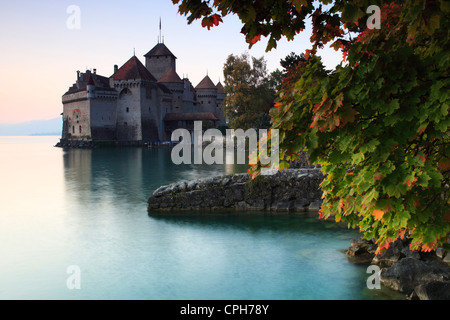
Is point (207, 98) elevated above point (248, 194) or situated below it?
above

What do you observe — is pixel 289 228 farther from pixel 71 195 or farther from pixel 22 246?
pixel 71 195

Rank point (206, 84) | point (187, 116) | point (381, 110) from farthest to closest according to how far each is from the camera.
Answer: point (206, 84)
point (187, 116)
point (381, 110)

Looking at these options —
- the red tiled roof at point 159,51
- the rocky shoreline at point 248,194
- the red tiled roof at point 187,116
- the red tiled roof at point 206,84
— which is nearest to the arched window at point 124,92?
the red tiled roof at point 187,116

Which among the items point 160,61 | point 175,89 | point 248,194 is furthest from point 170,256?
point 160,61

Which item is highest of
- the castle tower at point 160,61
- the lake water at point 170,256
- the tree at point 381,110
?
the castle tower at point 160,61

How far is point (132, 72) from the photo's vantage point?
68.4 metres

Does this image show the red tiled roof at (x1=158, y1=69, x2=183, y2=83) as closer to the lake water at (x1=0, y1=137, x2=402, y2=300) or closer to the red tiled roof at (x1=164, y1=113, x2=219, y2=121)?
the red tiled roof at (x1=164, y1=113, x2=219, y2=121)

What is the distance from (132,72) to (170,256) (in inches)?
2382

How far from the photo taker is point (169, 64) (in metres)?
83.1

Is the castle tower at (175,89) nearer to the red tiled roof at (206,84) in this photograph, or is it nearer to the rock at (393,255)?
the red tiled roof at (206,84)

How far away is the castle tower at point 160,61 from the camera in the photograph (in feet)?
273

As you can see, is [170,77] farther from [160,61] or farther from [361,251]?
[361,251]

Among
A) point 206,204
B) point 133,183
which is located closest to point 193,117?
point 133,183

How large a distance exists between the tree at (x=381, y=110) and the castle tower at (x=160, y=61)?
264 ft
